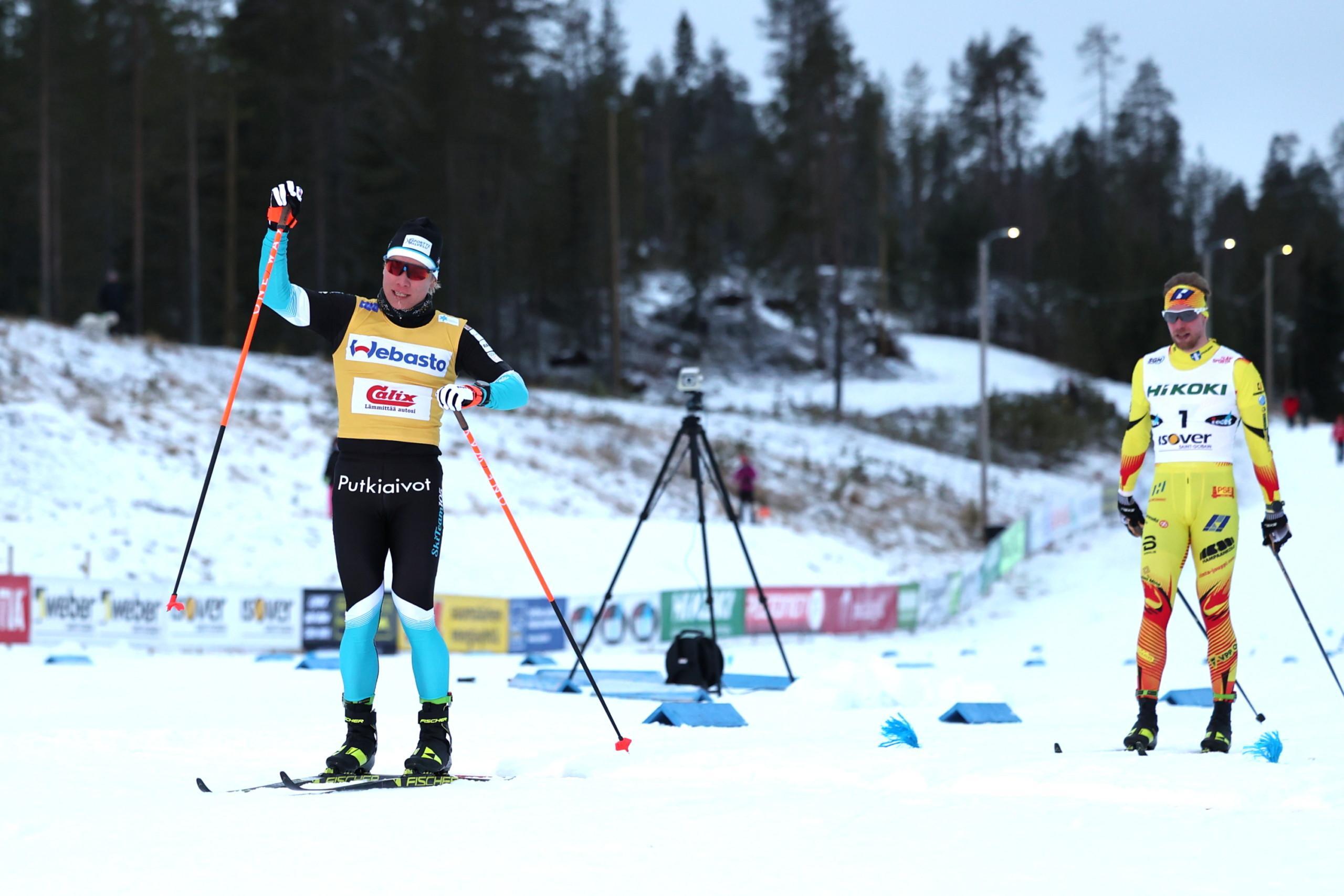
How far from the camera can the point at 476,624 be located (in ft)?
55.6

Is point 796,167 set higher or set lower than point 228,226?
higher

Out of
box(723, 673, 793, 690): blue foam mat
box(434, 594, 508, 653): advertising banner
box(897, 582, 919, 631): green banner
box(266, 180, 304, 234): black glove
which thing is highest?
box(266, 180, 304, 234): black glove

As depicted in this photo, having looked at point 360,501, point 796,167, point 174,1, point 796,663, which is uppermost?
point 174,1

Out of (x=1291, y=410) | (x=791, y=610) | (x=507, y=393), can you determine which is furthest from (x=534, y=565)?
(x=1291, y=410)

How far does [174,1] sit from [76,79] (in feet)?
21.2

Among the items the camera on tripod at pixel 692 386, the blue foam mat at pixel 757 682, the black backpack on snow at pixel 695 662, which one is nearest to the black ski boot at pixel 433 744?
the camera on tripod at pixel 692 386

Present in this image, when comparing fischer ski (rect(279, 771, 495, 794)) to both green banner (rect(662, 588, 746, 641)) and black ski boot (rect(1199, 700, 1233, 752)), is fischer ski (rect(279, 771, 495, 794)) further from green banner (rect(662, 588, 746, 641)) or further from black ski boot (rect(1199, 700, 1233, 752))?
green banner (rect(662, 588, 746, 641))

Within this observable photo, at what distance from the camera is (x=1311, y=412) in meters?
62.4

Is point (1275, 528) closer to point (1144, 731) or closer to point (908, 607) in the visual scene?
point (1144, 731)

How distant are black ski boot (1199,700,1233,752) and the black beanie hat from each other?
4.08m

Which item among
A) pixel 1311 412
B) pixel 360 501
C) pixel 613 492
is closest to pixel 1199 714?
pixel 360 501

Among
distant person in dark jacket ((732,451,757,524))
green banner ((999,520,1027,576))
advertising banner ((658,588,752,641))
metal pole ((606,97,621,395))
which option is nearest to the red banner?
advertising banner ((658,588,752,641))

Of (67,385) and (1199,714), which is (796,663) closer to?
(1199,714)

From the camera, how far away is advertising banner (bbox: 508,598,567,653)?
56.3 feet
